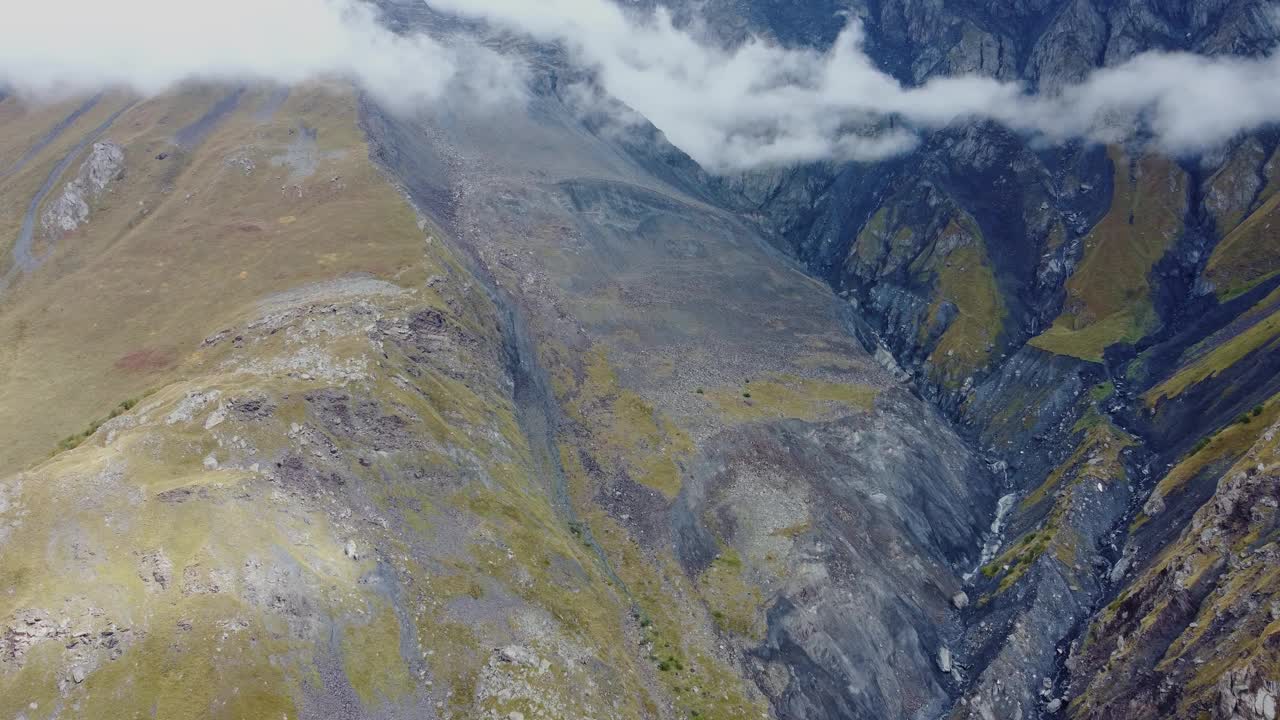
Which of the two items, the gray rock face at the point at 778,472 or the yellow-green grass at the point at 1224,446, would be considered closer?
the gray rock face at the point at 778,472

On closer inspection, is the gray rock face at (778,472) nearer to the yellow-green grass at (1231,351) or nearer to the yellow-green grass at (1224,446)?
the yellow-green grass at (1224,446)

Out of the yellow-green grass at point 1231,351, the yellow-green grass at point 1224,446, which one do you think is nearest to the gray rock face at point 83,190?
the yellow-green grass at point 1224,446

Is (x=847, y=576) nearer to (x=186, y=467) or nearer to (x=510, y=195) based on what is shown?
(x=186, y=467)

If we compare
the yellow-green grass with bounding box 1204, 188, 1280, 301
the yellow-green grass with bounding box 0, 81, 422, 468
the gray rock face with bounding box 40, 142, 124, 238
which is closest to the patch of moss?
the yellow-green grass with bounding box 0, 81, 422, 468

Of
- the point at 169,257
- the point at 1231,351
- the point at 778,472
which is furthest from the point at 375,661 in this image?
the point at 1231,351

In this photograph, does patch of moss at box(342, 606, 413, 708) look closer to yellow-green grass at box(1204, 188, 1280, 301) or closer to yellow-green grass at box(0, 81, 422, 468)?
yellow-green grass at box(0, 81, 422, 468)

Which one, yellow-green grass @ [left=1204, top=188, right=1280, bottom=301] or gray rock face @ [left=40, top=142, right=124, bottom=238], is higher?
yellow-green grass @ [left=1204, top=188, right=1280, bottom=301]
